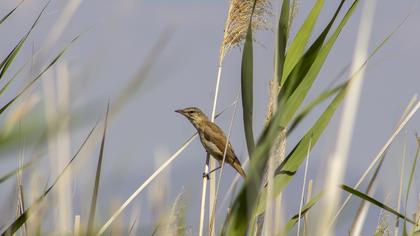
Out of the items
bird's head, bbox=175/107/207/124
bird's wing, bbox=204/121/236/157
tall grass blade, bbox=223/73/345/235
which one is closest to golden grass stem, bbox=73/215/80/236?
tall grass blade, bbox=223/73/345/235

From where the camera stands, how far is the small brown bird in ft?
18.0

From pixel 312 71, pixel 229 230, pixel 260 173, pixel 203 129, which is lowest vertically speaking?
pixel 229 230

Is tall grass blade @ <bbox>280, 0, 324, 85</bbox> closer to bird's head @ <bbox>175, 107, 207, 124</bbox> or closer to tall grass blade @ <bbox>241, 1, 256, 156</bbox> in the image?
tall grass blade @ <bbox>241, 1, 256, 156</bbox>

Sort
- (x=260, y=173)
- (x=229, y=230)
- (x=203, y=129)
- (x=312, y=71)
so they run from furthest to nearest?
(x=203, y=129), (x=312, y=71), (x=229, y=230), (x=260, y=173)

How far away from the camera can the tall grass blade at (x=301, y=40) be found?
2271 mm

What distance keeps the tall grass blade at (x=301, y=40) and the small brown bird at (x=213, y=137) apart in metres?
2.92

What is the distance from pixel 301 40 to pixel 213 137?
368cm

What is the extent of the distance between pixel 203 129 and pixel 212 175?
2.74 metres

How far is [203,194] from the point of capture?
11.1 feet

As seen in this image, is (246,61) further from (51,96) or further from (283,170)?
(51,96)

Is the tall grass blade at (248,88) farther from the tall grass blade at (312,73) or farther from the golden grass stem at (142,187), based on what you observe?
the golden grass stem at (142,187)

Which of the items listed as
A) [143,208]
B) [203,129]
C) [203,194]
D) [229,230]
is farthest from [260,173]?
[203,129]

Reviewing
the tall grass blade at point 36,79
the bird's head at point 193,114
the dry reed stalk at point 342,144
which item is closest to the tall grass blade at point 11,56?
the tall grass blade at point 36,79

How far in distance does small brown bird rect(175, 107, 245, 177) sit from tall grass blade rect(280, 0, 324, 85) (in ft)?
9.58
